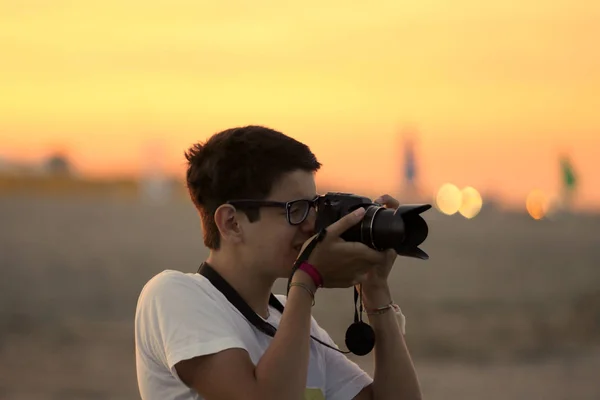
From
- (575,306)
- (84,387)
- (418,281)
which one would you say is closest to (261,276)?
(84,387)

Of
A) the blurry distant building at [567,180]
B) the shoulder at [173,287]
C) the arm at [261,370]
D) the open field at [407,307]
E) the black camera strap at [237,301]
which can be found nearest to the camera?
the arm at [261,370]

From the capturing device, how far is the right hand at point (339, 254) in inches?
97.1

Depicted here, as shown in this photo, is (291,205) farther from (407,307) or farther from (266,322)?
(407,307)

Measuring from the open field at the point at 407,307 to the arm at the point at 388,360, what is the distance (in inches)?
266

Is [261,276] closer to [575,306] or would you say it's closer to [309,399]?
[309,399]

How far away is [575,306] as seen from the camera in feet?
53.8

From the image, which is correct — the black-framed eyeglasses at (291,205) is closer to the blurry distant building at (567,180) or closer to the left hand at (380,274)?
the left hand at (380,274)

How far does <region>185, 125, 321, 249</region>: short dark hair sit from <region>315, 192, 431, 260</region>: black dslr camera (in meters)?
0.12

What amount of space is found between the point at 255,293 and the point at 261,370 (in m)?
0.31

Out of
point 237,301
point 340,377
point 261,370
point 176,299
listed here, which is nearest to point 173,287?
point 176,299

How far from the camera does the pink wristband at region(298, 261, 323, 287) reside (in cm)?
246

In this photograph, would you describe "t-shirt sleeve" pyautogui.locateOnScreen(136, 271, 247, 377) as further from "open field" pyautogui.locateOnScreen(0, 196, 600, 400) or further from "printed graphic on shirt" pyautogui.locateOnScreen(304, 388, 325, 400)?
"open field" pyautogui.locateOnScreen(0, 196, 600, 400)

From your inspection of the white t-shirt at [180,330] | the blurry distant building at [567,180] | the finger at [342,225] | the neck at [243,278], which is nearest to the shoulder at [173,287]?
the white t-shirt at [180,330]

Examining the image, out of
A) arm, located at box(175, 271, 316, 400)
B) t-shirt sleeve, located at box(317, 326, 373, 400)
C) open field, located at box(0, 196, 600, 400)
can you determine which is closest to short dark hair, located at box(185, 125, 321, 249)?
arm, located at box(175, 271, 316, 400)
